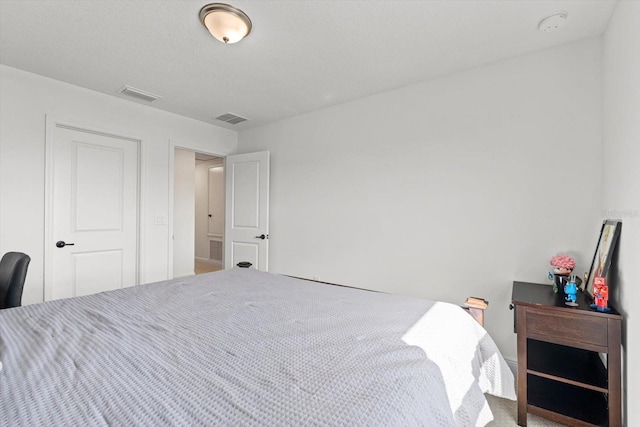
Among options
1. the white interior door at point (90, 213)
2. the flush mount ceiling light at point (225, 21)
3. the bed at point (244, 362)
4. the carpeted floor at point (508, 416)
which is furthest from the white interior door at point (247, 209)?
the carpeted floor at point (508, 416)

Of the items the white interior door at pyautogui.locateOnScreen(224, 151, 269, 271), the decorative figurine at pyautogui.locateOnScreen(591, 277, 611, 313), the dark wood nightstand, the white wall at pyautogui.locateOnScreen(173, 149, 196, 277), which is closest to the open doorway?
the white wall at pyautogui.locateOnScreen(173, 149, 196, 277)

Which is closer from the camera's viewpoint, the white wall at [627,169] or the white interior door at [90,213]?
the white wall at [627,169]

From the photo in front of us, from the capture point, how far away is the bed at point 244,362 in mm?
733

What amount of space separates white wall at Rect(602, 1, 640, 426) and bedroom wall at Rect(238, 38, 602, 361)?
0.32 m

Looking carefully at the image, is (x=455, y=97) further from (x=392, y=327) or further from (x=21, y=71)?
(x=21, y=71)

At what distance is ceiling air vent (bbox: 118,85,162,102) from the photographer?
3.03m

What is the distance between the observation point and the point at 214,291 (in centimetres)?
183

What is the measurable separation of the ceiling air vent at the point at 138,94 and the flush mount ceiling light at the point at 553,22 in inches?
138

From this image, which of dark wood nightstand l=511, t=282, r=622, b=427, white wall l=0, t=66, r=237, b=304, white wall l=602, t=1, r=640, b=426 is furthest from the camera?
white wall l=0, t=66, r=237, b=304

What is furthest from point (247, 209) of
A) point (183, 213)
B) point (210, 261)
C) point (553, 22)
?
point (553, 22)

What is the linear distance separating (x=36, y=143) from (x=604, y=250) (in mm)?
4582

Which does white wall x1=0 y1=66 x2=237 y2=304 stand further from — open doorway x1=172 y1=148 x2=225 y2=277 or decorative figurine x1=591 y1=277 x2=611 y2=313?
decorative figurine x1=591 y1=277 x2=611 y2=313

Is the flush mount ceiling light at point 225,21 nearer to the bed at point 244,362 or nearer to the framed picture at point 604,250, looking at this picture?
the bed at point 244,362

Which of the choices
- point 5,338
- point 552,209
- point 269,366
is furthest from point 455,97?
point 5,338
